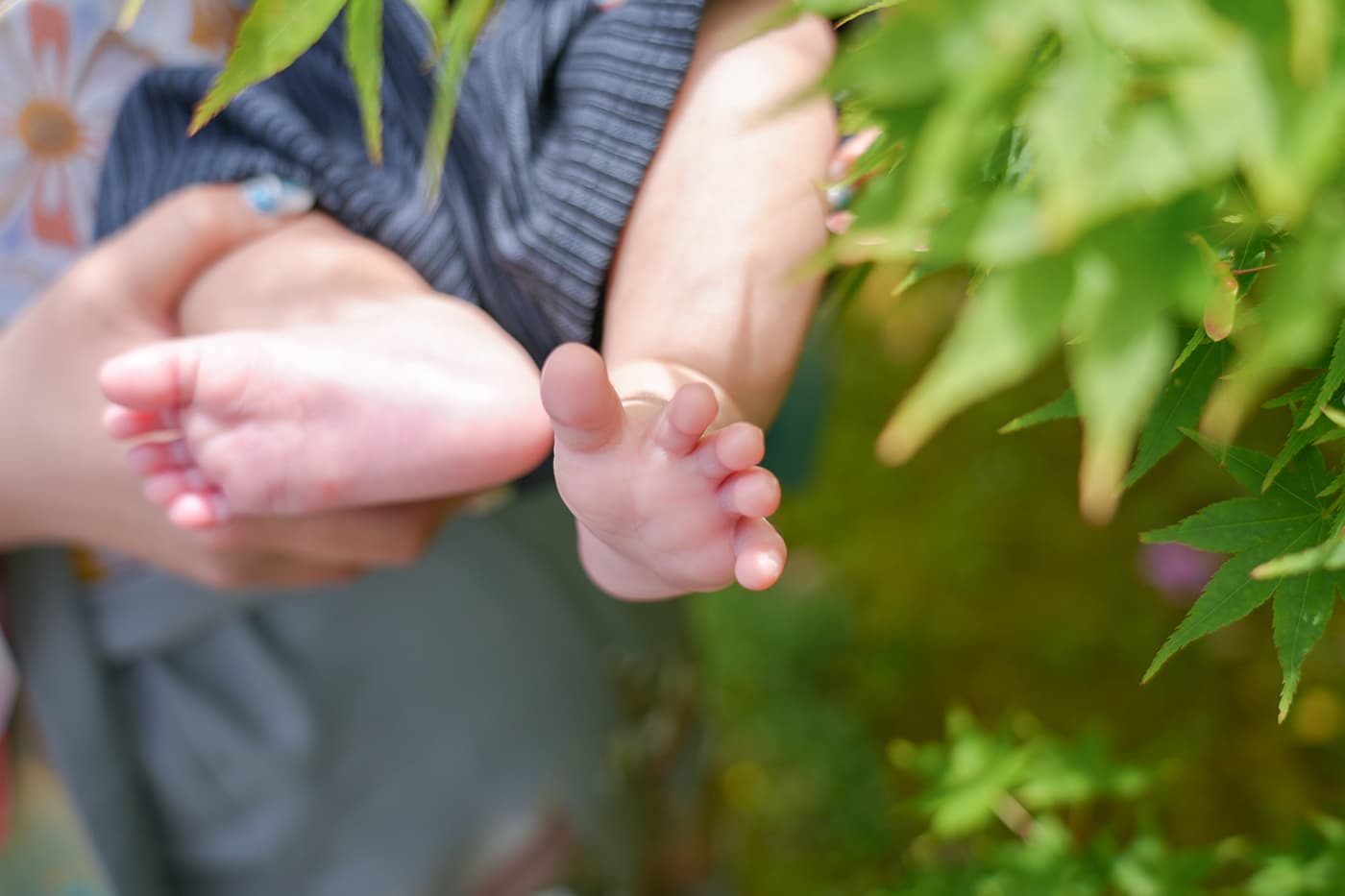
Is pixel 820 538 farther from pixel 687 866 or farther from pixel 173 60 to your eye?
pixel 173 60

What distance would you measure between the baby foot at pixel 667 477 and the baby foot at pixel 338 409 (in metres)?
0.10

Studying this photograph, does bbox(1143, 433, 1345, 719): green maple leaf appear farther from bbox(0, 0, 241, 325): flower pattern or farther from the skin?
bbox(0, 0, 241, 325): flower pattern

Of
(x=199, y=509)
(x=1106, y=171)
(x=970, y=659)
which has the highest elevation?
(x=1106, y=171)

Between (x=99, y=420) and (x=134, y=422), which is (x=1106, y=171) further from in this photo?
(x=99, y=420)

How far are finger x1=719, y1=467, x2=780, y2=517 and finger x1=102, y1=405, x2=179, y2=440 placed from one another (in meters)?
0.34

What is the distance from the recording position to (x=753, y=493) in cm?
43

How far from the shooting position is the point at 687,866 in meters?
1.18

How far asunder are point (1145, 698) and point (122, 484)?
3.97ft

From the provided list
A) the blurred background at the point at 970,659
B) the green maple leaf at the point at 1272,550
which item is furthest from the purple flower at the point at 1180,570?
the green maple leaf at the point at 1272,550

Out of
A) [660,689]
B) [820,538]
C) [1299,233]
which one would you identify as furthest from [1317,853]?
[820,538]

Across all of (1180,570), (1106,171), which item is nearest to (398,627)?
(1106,171)

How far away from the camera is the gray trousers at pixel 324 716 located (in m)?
0.78

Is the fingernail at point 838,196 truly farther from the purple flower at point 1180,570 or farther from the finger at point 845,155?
the purple flower at point 1180,570

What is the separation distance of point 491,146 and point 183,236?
0.19 metres
